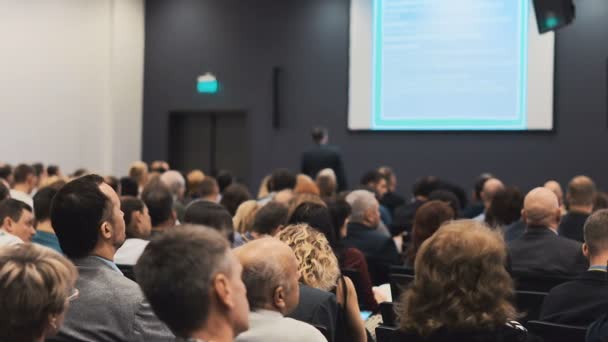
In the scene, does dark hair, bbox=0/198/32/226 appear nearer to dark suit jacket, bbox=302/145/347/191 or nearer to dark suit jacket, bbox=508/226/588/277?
dark suit jacket, bbox=508/226/588/277

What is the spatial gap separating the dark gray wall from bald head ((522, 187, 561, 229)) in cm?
609

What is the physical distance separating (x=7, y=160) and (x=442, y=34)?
21.1ft

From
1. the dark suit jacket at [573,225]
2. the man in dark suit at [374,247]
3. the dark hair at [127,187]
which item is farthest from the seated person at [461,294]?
the dark hair at [127,187]

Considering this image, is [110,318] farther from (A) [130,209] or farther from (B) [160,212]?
(B) [160,212]

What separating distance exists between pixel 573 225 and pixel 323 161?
5.03 m

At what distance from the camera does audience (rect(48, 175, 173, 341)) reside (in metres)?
2.56

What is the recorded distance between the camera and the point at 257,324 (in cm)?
230

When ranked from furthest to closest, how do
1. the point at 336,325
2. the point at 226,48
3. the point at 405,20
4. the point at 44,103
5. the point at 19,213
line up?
the point at 226,48
the point at 44,103
the point at 405,20
the point at 19,213
the point at 336,325

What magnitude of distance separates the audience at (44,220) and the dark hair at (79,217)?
1735mm

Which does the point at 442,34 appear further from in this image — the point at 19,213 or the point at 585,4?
the point at 19,213

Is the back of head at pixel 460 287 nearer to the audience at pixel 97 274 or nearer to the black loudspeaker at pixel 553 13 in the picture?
the audience at pixel 97 274

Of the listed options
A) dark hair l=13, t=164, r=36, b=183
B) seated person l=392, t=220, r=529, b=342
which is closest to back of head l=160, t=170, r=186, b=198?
dark hair l=13, t=164, r=36, b=183

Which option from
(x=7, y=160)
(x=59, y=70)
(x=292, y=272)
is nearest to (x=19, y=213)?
(x=292, y=272)

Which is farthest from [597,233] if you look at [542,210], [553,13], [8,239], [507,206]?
[553,13]
